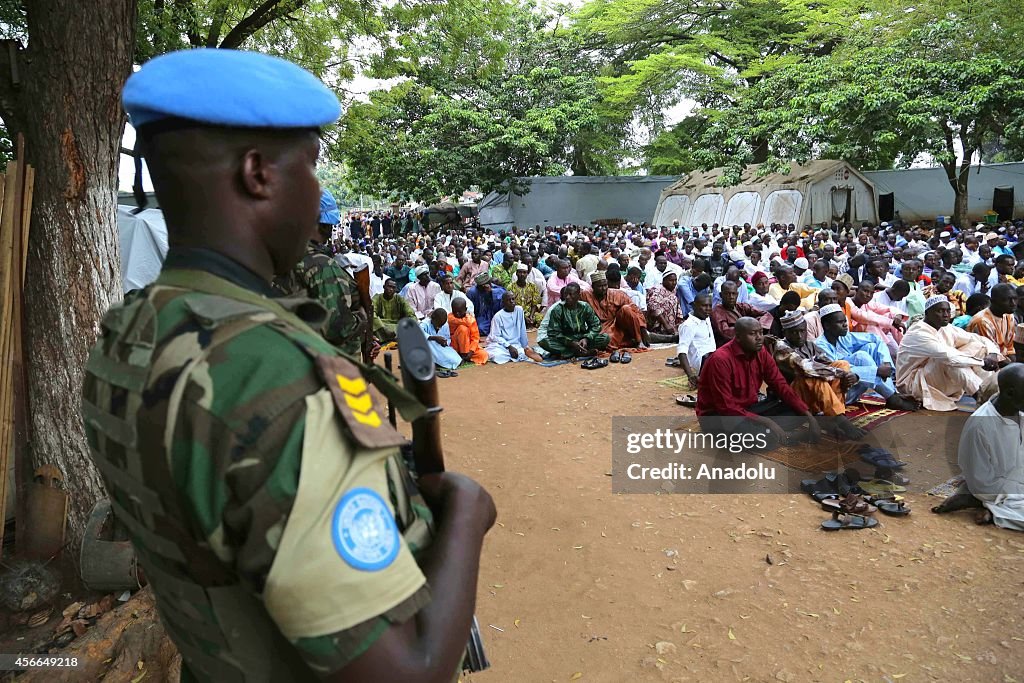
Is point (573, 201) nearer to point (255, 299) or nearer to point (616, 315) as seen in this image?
point (616, 315)

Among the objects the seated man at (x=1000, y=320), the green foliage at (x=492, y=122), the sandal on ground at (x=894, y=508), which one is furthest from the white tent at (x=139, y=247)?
the green foliage at (x=492, y=122)

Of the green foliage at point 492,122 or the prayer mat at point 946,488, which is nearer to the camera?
the prayer mat at point 946,488

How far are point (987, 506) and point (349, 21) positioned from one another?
765 cm

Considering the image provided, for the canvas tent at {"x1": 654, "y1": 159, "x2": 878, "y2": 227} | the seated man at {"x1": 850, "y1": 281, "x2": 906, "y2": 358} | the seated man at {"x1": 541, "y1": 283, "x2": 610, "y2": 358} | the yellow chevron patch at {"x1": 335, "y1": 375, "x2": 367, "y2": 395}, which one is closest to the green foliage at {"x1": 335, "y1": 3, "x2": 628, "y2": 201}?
the canvas tent at {"x1": 654, "y1": 159, "x2": 878, "y2": 227}

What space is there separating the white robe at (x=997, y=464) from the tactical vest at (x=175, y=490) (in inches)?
157

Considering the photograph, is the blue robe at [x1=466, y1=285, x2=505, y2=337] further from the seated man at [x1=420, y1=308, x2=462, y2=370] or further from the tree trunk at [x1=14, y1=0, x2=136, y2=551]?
the tree trunk at [x1=14, y1=0, x2=136, y2=551]

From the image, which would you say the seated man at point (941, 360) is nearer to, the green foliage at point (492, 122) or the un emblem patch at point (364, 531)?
the un emblem patch at point (364, 531)

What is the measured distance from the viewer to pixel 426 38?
867cm

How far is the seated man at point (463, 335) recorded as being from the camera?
8359 millimetres

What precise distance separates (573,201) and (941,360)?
2061 cm

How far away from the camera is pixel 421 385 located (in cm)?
100

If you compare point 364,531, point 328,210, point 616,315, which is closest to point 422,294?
point 616,315

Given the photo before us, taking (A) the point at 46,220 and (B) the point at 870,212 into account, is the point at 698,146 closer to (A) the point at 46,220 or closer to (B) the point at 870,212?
(B) the point at 870,212

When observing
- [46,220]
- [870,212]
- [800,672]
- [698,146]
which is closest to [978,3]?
[870,212]
